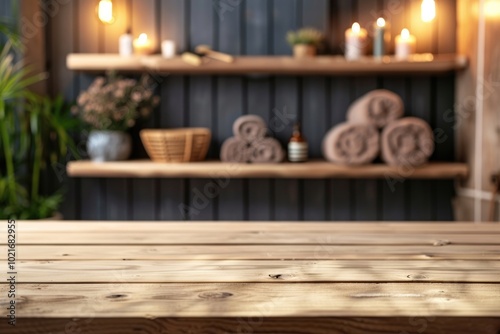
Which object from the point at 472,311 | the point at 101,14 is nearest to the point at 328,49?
the point at 101,14

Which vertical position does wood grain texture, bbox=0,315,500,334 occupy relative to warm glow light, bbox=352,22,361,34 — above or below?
below

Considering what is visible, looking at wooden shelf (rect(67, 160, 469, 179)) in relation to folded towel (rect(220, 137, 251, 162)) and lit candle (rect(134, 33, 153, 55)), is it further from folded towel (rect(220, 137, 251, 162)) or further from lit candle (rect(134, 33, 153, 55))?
lit candle (rect(134, 33, 153, 55))

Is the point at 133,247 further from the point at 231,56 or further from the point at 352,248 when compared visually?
the point at 231,56

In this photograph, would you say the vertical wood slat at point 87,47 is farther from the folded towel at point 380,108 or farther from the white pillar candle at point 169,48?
the folded towel at point 380,108

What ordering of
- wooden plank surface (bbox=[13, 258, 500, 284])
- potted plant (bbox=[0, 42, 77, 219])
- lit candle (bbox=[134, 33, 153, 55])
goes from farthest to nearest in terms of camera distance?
1. lit candle (bbox=[134, 33, 153, 55])
2. potted plant (bbox=[0, 42, 77, 219])
3. wooden plank surface (bbox=[13, 258, 500, 284])

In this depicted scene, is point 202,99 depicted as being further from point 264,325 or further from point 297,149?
point 264,325

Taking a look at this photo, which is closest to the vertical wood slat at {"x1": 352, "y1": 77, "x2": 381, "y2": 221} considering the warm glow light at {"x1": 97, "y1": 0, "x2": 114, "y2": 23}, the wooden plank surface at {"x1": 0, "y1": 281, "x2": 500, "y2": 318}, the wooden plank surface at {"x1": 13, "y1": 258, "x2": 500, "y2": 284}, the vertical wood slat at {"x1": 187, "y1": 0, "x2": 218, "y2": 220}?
the vertical wood slat at {"x1": 187, "y1": 0, "x2": 218, "y2": 220}

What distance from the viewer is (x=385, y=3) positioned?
3.02 meters

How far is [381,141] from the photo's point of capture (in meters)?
2.78

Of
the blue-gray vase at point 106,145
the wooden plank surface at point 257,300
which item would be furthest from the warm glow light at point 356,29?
the wooden plank surface at point 257,300

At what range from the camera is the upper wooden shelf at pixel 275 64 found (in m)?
2.79

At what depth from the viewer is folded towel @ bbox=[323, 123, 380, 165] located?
108 inches

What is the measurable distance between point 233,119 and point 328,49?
25.5 inches

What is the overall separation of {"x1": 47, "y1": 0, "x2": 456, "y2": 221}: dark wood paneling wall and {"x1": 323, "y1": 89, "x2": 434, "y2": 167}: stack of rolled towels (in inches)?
11.4
